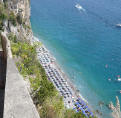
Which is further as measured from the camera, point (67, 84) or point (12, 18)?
point (12, 18)

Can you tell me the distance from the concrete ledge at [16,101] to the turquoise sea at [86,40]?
37.9 meters

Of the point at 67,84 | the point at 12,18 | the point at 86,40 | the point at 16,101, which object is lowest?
the point at 67,84

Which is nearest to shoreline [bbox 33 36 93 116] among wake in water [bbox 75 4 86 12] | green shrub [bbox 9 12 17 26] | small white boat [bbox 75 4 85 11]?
green shrub [bbox 9 12 17 26]

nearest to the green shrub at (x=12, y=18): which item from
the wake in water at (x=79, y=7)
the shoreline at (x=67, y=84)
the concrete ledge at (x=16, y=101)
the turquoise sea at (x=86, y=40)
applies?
the shoreline at (x=67, y=84)

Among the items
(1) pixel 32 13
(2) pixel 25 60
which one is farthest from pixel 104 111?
(1) pixel 32 13

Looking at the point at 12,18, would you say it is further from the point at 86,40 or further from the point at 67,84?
the point at 86,40

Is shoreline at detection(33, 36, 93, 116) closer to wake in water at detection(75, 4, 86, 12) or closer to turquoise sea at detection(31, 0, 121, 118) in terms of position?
turquoise sea at detection(31, 0, 121, 118)

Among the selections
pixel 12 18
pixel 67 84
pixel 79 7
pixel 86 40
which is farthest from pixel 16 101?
pixel 79 7

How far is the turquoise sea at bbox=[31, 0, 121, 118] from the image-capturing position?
46.7 metres

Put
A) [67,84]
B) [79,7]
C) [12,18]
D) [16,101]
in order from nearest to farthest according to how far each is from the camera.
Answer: [16,101] < [67,84] < [12,18] < [79,7]

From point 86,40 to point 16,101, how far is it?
59.9 meters

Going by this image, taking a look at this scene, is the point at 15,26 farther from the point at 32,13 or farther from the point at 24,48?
the point at 32,13

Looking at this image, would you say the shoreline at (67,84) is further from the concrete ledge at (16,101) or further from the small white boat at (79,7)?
the small white boat at (79,7)

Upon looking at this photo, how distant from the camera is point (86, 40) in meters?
62.3
